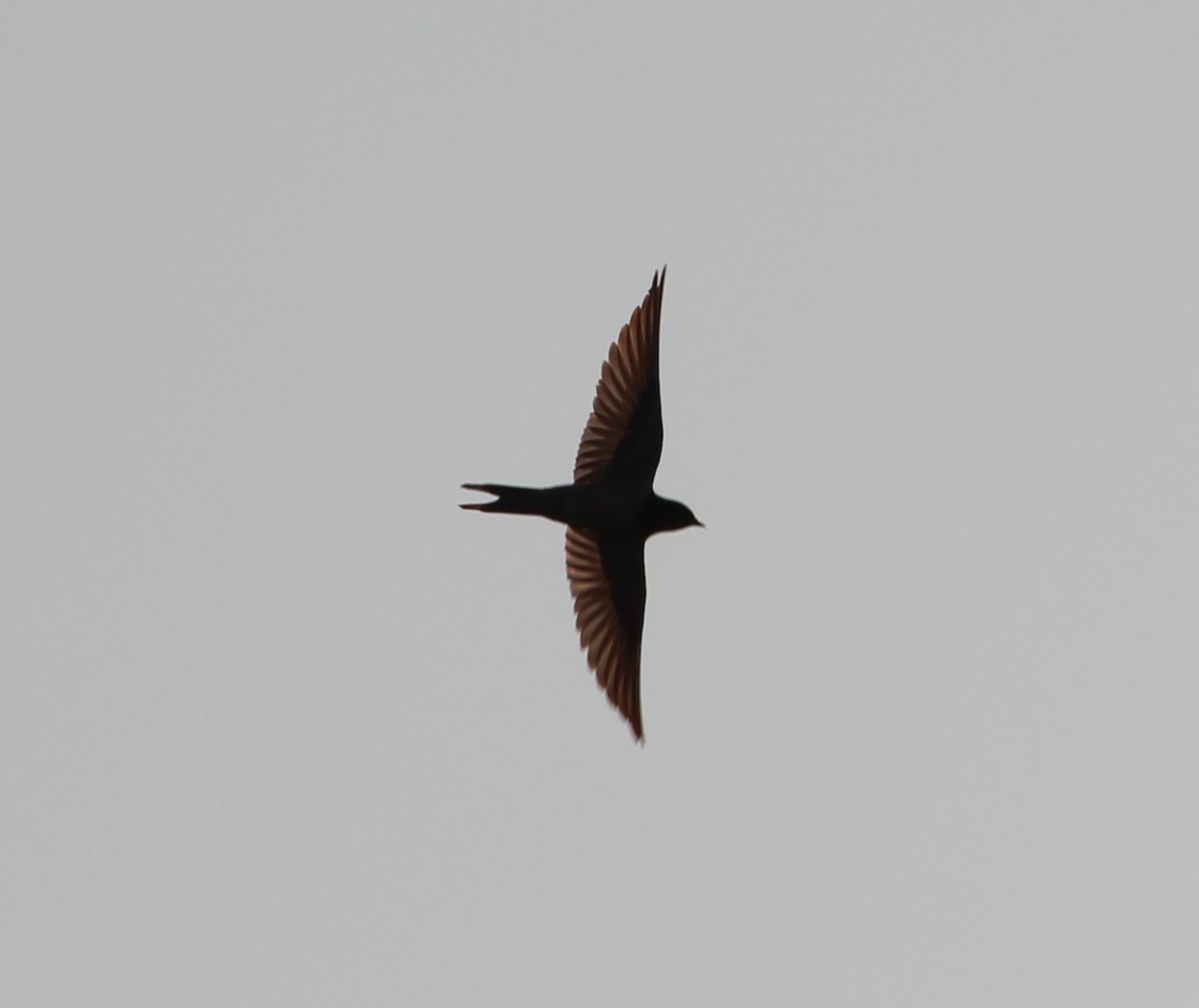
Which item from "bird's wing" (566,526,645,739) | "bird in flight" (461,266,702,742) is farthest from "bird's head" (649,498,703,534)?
"bird's wing" (566,526,645,739)

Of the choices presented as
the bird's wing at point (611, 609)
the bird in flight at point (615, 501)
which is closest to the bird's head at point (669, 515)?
the bird in flight at point (615, 501)

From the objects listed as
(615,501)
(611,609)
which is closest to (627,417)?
(615,501)

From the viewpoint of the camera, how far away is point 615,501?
49.3 ft

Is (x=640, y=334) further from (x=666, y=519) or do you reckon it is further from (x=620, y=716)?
(x=620, y=716)

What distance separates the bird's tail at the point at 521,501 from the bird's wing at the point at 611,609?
82 cm

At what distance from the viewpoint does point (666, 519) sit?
1524 cm

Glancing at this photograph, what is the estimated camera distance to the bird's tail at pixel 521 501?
574 inches

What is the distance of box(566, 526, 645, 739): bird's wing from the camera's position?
51.2 feet

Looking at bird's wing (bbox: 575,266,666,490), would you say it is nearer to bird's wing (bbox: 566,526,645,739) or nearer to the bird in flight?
the bird in flight

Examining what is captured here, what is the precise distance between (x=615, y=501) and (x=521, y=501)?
74cm

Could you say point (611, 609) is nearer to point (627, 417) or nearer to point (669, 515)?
point (669, 515)

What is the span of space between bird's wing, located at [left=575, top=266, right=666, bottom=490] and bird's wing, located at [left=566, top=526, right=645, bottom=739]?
610mm

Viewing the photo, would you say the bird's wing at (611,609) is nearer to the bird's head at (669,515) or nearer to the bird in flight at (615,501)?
the bird in flight at (615,501)

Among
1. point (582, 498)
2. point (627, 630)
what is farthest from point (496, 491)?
point (627, 630)
